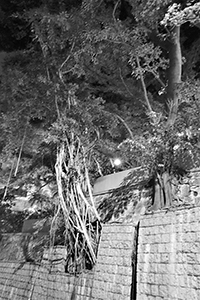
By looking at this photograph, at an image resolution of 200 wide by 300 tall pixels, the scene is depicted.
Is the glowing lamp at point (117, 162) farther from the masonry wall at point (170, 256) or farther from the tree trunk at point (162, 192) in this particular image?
the masonry wall at point (170, 256)

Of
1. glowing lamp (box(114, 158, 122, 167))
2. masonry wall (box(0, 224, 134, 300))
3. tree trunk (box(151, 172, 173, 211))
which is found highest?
glowing lamp (box(114, 158, 122, 167))

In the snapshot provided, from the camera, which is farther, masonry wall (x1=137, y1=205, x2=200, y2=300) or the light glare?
the light glare

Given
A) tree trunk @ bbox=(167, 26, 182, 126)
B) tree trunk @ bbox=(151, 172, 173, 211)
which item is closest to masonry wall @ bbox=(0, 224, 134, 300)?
tree trunk @ bbox=(151, 172, 173, 211)

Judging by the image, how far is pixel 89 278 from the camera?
6.44 feet

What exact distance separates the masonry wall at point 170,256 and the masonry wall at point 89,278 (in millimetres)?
161

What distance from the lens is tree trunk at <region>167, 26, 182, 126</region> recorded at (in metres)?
3.14

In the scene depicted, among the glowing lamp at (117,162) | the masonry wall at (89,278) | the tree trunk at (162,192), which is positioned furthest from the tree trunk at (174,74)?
the glowing lamp at (117,162)

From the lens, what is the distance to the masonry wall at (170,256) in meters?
1.35

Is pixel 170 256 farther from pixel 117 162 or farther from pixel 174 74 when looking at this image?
pixel 117 162

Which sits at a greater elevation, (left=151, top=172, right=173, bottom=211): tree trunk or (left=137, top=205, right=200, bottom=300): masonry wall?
(left=151, top=172, right=173, bottom=211): tree trunk

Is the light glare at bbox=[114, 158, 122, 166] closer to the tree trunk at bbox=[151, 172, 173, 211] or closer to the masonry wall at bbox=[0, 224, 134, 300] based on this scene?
the tree trunk at bbox=[151, 172, 173, 211]

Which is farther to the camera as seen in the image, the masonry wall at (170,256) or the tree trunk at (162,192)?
the tree trunk at (162,192)

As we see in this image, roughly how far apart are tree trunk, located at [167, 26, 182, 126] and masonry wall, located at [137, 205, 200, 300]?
176cm

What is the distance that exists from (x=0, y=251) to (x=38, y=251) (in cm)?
112
